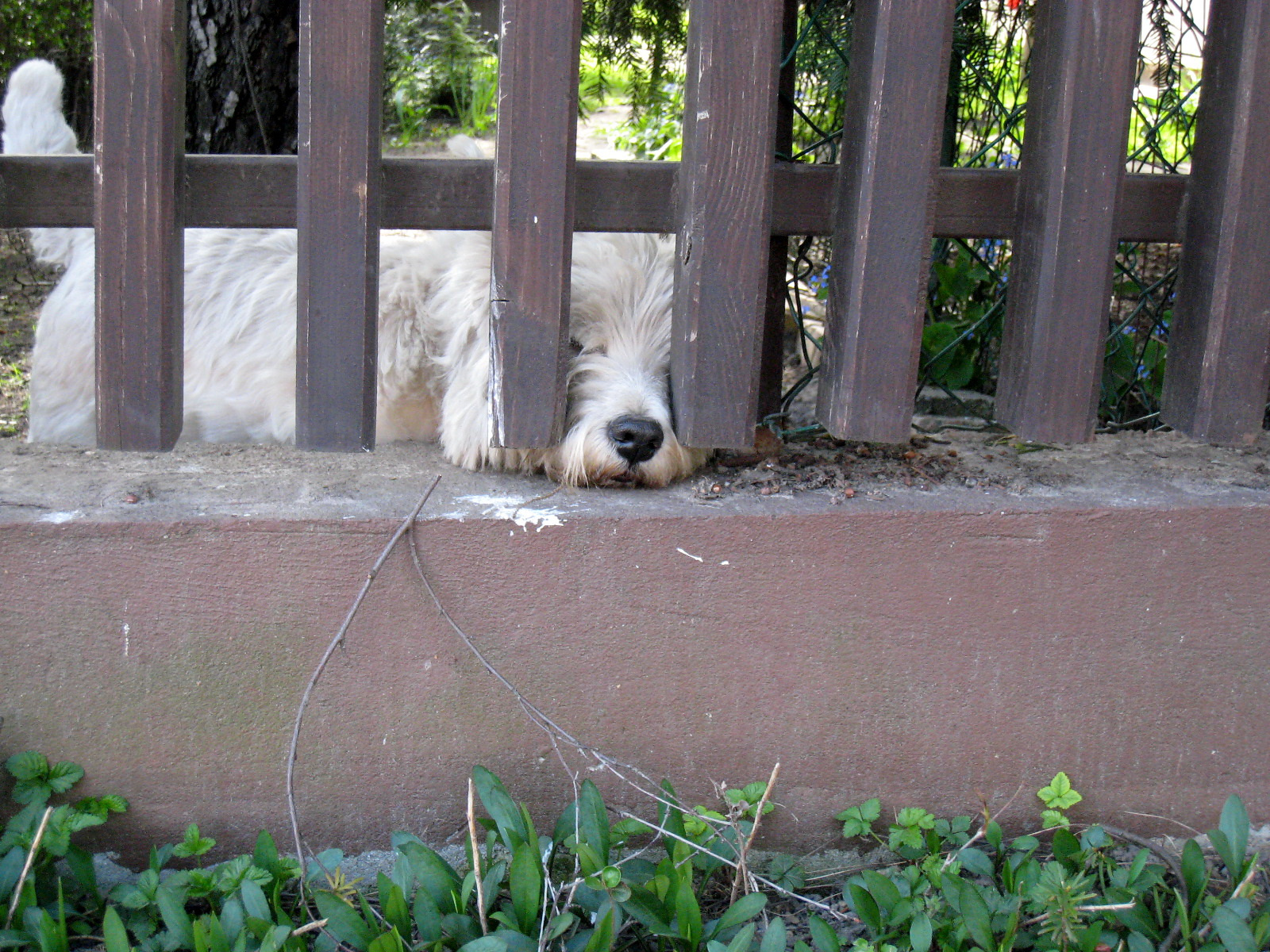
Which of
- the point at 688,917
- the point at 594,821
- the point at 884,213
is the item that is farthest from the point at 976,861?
the point at 884,213

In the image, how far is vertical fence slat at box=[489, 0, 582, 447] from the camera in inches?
83.7

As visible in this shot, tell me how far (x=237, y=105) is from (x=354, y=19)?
86.5 inches

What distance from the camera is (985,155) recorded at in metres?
3.42

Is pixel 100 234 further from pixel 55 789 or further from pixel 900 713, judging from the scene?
pixel 900 713

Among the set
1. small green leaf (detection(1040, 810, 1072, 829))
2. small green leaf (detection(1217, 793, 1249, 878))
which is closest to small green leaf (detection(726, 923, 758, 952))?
small green leaf (detection(1040, 810, 1072, 829))

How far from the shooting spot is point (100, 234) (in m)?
2.17

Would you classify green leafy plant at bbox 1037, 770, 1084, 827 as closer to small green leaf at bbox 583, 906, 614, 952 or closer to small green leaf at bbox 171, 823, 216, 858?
small green leaf at bbox 583, 906, 614, 952

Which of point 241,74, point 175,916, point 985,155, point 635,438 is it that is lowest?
point 175,916

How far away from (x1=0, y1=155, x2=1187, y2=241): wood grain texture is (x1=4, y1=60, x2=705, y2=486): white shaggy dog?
0.44 metres

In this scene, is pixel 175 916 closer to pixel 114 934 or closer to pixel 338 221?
pixel 114 934

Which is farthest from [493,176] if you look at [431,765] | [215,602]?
[431,765]

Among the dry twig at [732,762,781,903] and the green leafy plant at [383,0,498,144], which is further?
the green leafy plant at [383,0,498,144]

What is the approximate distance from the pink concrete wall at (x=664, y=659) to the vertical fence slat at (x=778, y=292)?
2.06ft

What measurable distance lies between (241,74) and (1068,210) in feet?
9.79
